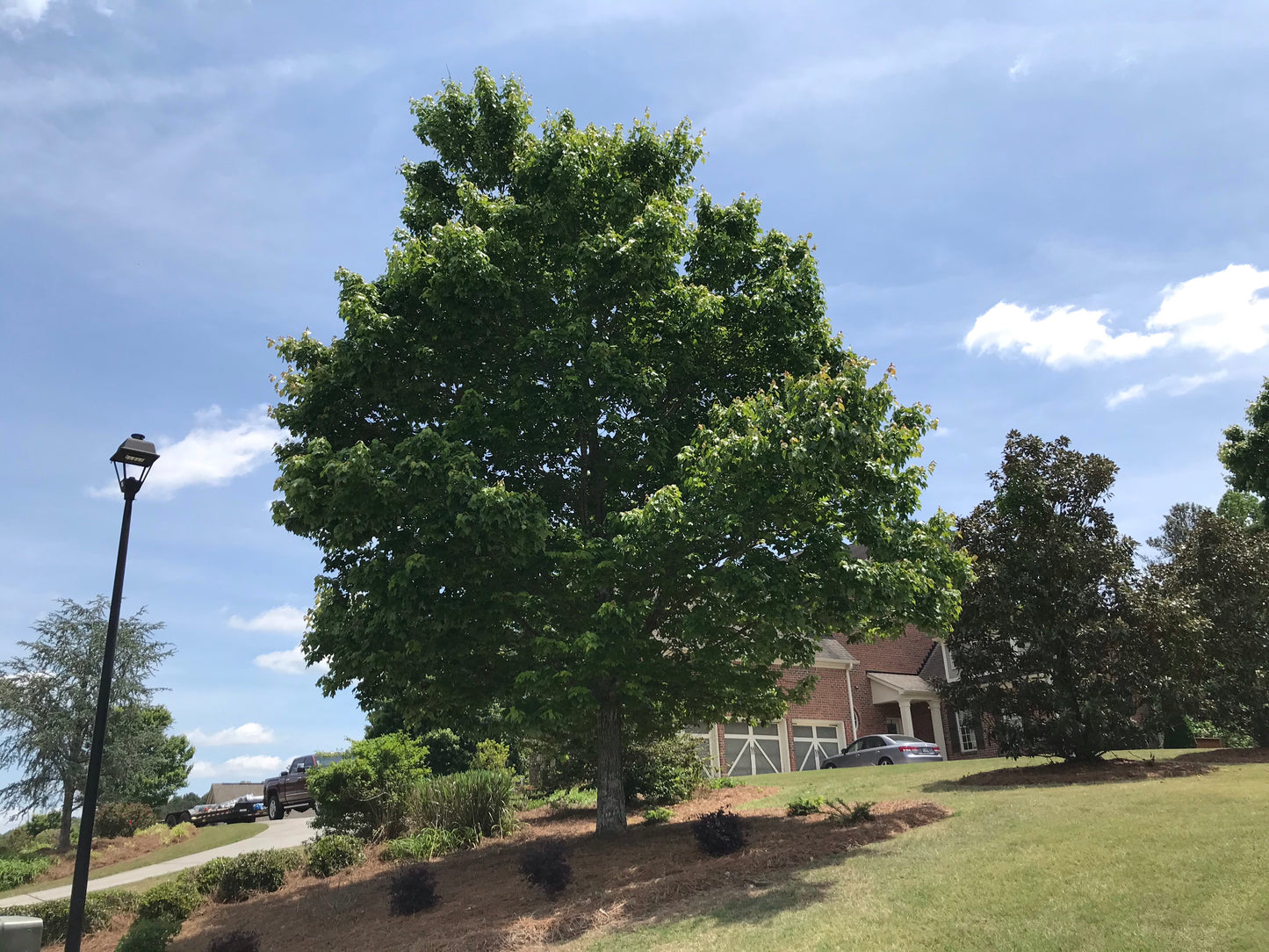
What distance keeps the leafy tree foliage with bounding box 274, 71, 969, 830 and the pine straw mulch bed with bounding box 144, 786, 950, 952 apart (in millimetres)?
1959

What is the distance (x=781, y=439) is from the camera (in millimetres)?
11461

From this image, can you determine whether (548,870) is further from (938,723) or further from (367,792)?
(938,723)

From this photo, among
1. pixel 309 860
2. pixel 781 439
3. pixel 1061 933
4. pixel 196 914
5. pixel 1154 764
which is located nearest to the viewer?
pixel 1061 933

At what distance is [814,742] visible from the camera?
3459cm

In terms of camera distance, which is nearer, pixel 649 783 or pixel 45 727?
pixel 649 783

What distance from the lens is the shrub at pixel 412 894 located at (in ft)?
39.7

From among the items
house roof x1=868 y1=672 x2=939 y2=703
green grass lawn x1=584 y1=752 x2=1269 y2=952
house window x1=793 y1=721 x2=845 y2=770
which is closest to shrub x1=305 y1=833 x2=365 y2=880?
green grass lawn x1=584 y1=752 x2=1269 y2=952

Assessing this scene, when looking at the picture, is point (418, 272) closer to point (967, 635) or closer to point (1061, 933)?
point (1061, 933)

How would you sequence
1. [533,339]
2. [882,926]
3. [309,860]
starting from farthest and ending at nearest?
[309,860]
[533,339]
[882,926]

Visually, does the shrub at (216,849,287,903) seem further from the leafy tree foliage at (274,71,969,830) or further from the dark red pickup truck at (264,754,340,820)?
the dark red pickup truck at (264,754,340,820)

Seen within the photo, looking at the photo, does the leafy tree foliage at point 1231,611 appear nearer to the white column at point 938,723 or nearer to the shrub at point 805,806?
the shrub at point 805,806

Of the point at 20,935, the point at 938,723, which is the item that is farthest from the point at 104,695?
the point at 938,723

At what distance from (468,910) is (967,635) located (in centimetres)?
1297

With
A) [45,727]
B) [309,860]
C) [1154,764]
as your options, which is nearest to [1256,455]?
[1154,764]
